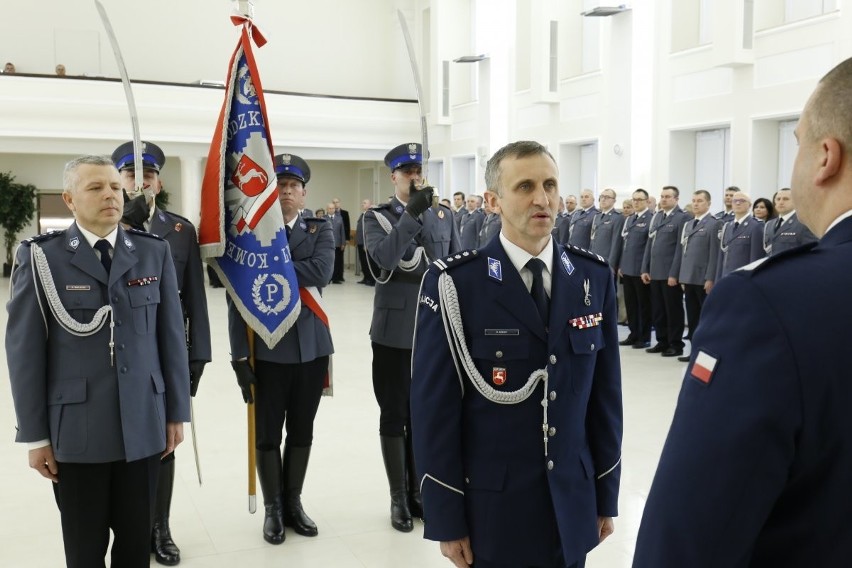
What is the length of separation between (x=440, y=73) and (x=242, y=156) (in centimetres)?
1556

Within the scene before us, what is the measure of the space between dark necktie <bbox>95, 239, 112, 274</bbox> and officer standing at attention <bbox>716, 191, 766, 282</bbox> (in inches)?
253

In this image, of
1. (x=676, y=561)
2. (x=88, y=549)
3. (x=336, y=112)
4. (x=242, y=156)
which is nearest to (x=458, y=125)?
(x=336, y=112)

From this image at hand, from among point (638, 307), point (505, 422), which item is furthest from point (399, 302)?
point (638, 307)

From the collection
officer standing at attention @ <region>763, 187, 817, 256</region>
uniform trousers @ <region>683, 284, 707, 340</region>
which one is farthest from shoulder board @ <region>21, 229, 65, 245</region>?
uniform trousers @ <region>683, 284, 707, 340</region>

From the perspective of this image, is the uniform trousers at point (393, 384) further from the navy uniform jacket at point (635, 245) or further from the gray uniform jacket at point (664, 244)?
the navy uniform jacket at point (635, 245)

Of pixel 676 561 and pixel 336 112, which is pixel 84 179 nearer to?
pixel 676 561

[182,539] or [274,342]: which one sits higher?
[274,342]

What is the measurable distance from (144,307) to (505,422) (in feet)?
4.01

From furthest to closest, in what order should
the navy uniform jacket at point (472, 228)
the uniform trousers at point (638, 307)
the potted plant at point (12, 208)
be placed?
the potted plant at point (12, 208) < the navy uniform jacket at point (472, 228) < the uniform trousers at point (638, 307)

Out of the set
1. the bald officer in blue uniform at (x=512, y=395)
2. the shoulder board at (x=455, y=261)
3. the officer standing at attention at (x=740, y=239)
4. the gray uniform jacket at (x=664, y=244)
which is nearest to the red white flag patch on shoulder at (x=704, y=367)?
the bald officer in blue uniform at (x=512, y=395)

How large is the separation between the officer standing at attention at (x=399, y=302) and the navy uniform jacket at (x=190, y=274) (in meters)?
0.74

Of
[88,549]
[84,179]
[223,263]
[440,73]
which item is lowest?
[88,549]

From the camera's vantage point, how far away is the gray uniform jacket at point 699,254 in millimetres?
8281

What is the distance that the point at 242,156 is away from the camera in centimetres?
338
